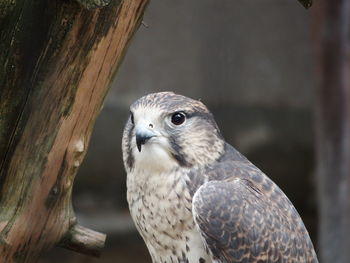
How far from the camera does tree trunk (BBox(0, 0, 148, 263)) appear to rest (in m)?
3.19

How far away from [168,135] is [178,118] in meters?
A: 0.08

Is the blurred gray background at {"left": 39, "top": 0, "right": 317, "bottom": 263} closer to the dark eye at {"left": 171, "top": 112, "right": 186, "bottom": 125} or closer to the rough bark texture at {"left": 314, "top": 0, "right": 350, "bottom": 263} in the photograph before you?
the rough bark texture at {"left": 314, "top": 0, "right": 350, "bottom": 263}

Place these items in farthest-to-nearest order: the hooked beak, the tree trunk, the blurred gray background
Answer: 1. the blurred gray background
2. the hooked beak
3. the tree trunk

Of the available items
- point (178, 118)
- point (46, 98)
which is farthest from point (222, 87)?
point (46, 98)

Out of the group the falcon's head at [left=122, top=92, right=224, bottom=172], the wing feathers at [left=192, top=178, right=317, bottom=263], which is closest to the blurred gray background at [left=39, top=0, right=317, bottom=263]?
the falcon's head at [left=122, top=92, right=224, bottom=172]

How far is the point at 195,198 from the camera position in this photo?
3.39m

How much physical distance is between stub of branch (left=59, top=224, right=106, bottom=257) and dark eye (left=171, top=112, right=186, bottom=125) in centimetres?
57

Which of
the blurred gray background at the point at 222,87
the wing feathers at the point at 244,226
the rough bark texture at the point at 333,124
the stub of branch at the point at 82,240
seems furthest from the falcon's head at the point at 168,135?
the blurred gray background at the point at 222,87

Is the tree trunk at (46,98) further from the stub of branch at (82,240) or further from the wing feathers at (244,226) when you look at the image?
the wing feathers at (244,226)

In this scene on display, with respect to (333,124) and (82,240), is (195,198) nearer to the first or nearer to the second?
(82,240)

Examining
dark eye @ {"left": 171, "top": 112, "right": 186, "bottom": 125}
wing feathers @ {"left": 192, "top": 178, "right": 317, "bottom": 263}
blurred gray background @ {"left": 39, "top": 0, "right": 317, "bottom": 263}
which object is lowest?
blurred gray background @ {"left": 39, "top": 0, "right": 317, "bottom": 263}

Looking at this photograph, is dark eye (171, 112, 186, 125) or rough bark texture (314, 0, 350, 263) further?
rough bark texture (314, 0, 350, 263)

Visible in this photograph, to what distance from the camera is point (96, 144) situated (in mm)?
7871

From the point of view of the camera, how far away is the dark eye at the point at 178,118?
346 cm
